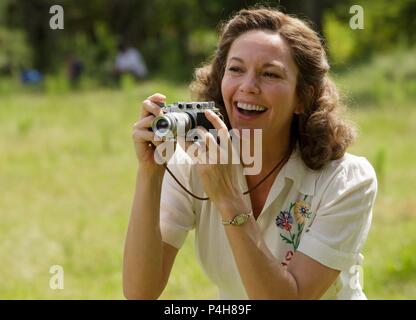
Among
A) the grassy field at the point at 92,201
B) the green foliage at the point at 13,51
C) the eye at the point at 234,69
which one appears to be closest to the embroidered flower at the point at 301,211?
the eye at the point at 234,69

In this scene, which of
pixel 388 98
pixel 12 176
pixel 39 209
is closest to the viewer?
pixel 39 209

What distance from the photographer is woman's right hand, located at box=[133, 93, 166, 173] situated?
7.06 ft

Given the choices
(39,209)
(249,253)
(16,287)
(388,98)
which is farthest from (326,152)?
(388,98)

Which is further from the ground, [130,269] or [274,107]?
[274,107]

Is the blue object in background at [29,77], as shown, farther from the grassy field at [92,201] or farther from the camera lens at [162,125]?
the camera lens at [162,125]

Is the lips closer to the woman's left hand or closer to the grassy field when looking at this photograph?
the woman's left hand

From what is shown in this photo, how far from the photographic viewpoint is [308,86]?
2498 millimetres

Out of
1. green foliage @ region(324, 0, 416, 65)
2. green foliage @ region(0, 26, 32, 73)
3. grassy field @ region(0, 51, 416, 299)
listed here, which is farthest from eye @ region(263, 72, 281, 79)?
green foliage @ region(0, 26, 32, 73)

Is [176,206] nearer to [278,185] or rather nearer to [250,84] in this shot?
[278,185]

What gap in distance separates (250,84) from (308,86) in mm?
254

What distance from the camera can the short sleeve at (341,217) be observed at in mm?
2299

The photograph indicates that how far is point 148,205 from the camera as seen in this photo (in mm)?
2320

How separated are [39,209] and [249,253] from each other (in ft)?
14.5
